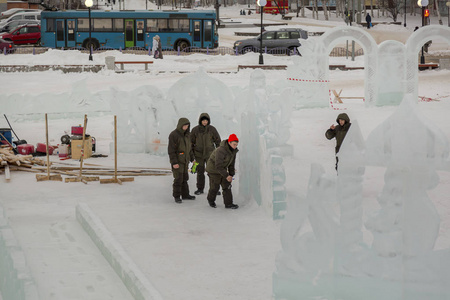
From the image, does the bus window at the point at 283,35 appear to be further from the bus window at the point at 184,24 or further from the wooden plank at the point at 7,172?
the wooden plank at the point at 7,172

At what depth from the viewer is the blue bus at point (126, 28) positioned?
146ft

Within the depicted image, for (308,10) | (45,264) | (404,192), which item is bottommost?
(45,264)

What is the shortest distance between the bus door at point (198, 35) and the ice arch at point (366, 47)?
66.8 feet

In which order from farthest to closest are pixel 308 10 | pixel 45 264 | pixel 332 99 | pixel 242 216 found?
pixel 308 10, pixel 332 99, pixel 242 216, pixel 45 264

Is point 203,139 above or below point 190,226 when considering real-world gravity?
above

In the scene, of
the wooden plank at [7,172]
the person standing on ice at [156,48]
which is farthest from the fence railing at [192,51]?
the wooden plank at [7,172]

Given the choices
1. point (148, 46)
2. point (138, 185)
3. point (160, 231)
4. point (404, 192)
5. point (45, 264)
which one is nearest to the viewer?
point (404, 192)

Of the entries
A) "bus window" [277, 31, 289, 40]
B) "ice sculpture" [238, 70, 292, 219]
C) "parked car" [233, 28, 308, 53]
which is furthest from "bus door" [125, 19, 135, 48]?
"ice sculpture" [238, 70, 292, 219]

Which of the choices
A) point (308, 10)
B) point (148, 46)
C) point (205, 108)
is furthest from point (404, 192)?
point (308, 10)

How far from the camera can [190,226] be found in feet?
37.5

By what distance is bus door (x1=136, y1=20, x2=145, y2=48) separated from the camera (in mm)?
44781

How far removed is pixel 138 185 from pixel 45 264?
4.82 m

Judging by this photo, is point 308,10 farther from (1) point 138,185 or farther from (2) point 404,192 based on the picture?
(2) point 404,192

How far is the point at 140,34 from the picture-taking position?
44.9 metres
